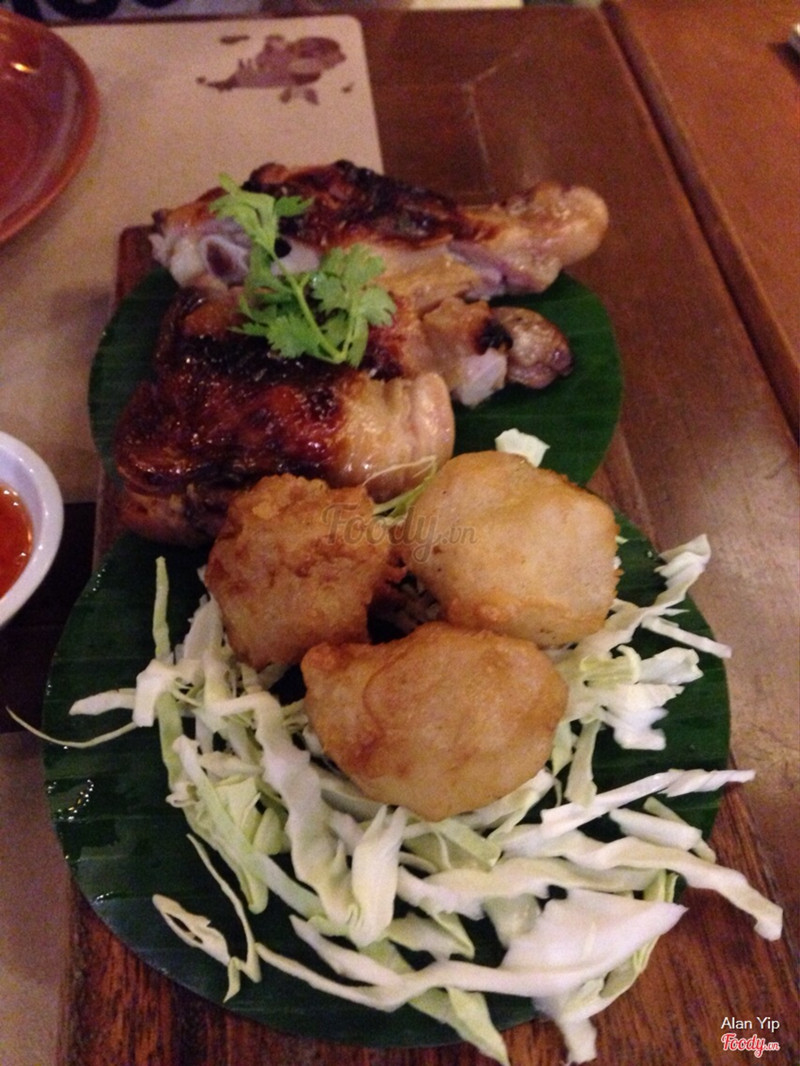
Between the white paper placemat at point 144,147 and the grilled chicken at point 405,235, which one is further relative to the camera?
the white paper placemat at point 144,147

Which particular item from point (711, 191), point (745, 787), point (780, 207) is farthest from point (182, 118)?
point (745, 787)

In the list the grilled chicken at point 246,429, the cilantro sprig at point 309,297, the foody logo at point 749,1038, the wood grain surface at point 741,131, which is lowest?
the foody logo at point 749,1038

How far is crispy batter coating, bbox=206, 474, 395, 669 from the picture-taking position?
1.42 m

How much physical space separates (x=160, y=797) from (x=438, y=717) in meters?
0.56

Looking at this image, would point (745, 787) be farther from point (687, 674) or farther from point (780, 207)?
point (780, 207)

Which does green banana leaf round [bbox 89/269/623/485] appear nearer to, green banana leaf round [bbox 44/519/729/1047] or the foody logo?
green banana leaf round [bbox 44/519/729/1047]

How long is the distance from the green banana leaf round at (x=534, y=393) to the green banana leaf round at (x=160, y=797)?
11.8 inches

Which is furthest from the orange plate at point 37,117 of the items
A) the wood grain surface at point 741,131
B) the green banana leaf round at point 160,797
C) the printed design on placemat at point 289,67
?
the wood grain surface at point 741,131

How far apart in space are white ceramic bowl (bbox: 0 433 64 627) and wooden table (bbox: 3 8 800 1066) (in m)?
0.59

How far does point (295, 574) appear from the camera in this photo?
1424 mm

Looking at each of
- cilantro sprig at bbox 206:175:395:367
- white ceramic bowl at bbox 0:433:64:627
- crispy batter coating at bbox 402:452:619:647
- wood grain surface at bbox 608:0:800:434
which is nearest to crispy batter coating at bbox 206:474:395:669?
crispy batter coating at bbox 402:452:619:647

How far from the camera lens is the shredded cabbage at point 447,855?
123 cm

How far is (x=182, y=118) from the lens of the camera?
292cm

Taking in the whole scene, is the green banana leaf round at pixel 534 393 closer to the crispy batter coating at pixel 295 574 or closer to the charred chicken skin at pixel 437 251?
the charred chicken skin at pixel 437 251
